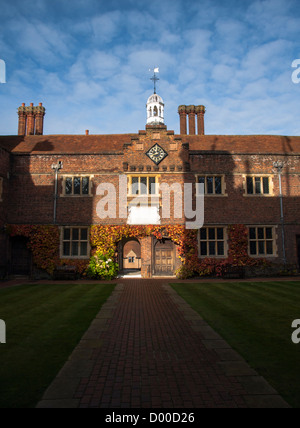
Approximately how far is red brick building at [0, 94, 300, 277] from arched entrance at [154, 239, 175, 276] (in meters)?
0.06

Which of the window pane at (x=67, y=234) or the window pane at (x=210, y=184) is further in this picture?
the window pane at (x=210, y=184)

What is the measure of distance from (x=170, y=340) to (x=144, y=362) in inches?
47.0

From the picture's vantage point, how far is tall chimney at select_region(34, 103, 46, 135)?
79.7 ft

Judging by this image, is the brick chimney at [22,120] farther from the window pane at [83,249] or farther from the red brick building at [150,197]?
the window pane at [83,249]

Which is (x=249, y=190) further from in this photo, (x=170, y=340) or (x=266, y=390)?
(x=266, y=390)

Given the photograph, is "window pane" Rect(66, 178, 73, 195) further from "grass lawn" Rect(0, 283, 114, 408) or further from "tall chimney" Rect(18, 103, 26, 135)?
"tall chimney" Rect(18, 103, 26, 135)

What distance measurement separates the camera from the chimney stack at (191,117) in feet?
79.0

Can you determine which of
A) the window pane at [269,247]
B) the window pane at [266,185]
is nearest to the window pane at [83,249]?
the window pane at [269,247]

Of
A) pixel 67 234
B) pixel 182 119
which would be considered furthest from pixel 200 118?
pixel 67 234

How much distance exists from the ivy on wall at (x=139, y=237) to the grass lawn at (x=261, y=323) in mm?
5016

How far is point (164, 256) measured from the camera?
1778cm
